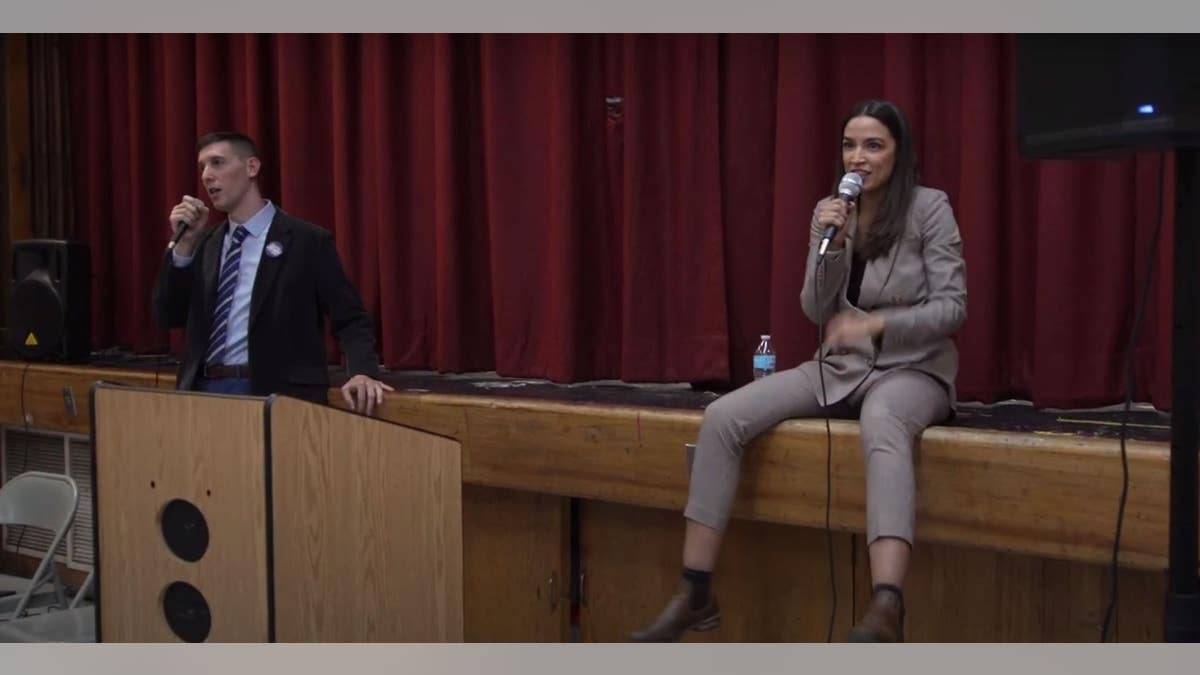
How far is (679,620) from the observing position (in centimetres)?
247

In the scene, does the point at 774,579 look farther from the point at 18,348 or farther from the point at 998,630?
the point at 18,348

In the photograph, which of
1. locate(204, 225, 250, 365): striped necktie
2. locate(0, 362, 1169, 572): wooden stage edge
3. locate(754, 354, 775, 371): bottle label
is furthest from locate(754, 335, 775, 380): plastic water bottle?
locate(204, 225, 250, 365): striped necktie

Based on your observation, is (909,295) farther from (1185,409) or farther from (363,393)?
(363,393)

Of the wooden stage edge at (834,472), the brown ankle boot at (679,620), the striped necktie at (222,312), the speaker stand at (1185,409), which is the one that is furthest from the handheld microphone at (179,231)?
the speaker stand at (1185,409)

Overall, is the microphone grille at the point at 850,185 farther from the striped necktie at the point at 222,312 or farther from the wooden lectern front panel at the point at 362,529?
the striped necktie at the point at 222,312

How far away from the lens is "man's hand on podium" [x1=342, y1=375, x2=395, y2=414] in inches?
114

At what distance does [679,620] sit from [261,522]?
0.87 meters

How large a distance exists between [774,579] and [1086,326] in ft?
2.92

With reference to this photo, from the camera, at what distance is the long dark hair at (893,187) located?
2547mm

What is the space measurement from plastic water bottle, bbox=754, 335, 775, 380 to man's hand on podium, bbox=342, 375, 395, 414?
3.05 feet

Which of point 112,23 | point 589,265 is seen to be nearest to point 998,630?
point 589,265

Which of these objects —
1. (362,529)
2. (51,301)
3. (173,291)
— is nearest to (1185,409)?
(362,529)

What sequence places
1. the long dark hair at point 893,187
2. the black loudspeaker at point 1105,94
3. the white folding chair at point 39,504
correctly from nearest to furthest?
the black loudspeaker at point 1105,94
the long dark hair at point 893,187
the white folding chair at point 39,504

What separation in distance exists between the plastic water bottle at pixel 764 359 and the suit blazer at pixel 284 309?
0.94 m
